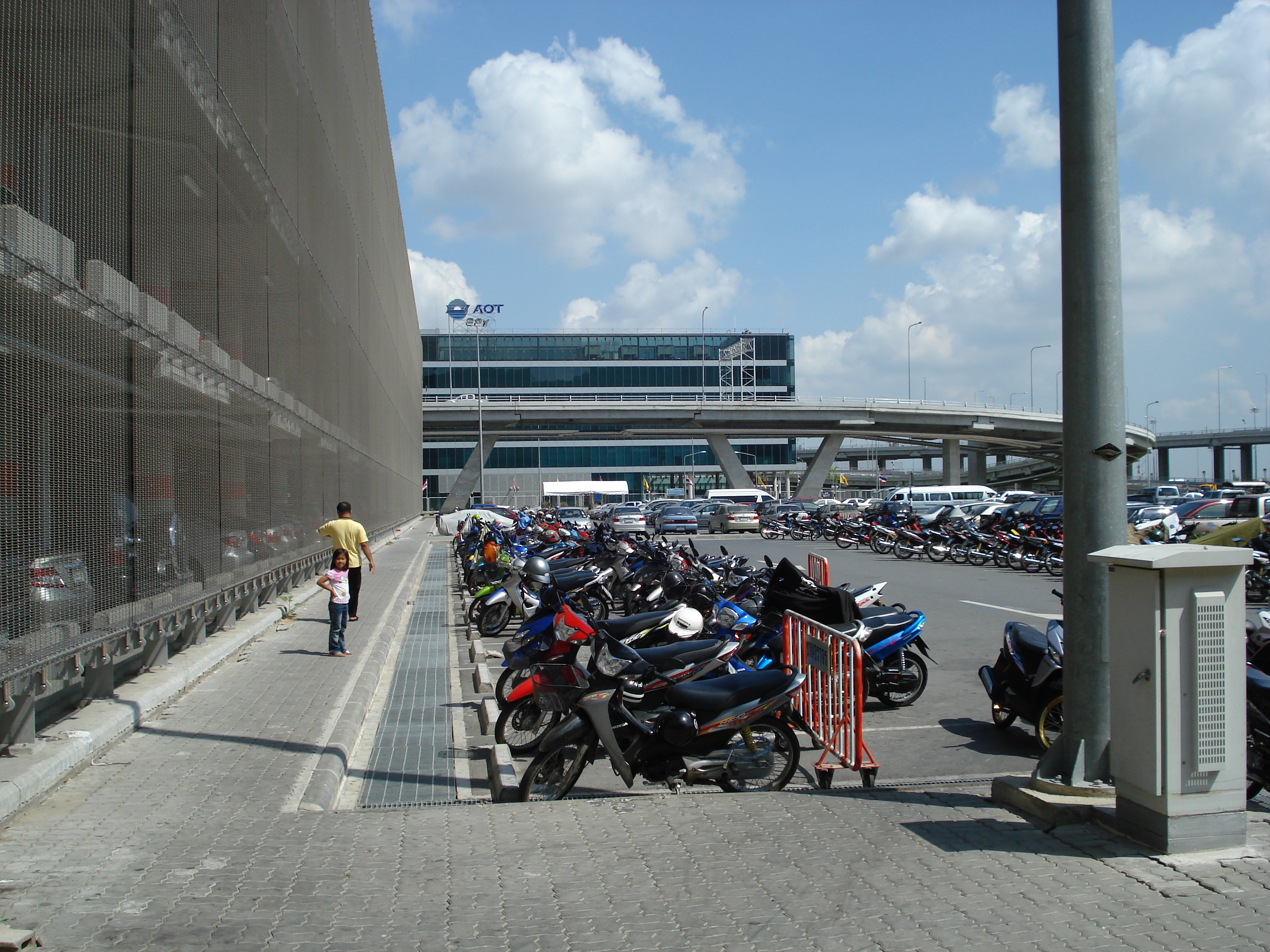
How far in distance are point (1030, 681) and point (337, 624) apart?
6.73m

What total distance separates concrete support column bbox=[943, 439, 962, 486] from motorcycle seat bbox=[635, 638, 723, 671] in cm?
8163

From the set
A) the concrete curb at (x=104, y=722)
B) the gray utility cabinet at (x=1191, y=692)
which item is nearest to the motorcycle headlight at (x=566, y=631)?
the concrete curb at (x=104, y=722)

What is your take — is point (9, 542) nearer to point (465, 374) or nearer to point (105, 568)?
point (105, 568)

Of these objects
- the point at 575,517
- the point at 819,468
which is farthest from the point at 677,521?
the point at 819,468

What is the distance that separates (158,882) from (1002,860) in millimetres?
3605

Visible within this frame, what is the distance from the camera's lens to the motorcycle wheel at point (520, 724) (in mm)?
6969

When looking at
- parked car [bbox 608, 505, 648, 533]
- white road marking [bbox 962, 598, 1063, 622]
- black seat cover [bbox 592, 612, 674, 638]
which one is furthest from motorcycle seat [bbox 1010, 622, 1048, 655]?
parked car [bbox 608, 505, 648, 533]

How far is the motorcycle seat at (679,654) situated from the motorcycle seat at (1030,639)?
7.72 feet

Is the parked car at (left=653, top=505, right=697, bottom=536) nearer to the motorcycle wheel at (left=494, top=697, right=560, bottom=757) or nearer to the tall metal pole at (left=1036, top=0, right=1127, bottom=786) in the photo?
the motorcycle wheel at (left=494, top=697, right=560, bottom=757)

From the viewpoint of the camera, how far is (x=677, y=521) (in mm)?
42062

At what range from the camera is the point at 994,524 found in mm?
27766

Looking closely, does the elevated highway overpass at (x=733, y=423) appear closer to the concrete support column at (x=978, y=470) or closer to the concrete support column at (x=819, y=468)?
the concrete support column at (x=819, y=468)

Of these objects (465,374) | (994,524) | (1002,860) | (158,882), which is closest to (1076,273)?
(1002,860)

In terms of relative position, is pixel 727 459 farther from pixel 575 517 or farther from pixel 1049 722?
pixel 1049 722
